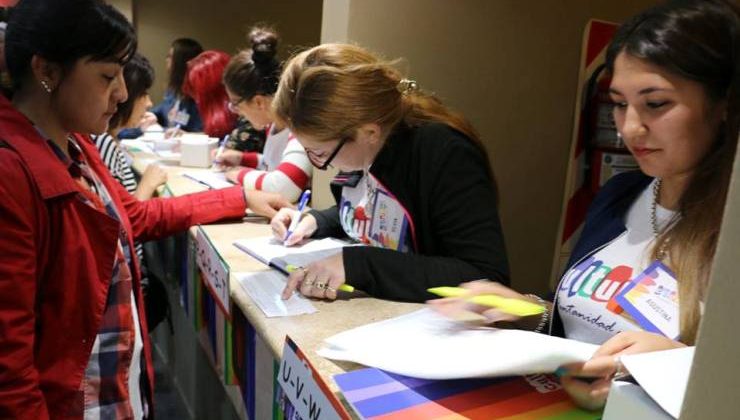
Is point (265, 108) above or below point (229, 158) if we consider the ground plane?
above

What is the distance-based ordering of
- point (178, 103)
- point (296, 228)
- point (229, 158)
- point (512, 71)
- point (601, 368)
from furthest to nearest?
point (178, 103) < point (229, 158) < point (512, 71) < point (296, 228) < point (601, 368)

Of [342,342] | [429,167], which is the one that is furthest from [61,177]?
[429,167]

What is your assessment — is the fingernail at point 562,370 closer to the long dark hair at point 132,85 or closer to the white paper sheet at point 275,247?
the white paper sheet at point 275,247

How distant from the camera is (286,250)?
1.36m

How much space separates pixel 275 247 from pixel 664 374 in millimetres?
1040

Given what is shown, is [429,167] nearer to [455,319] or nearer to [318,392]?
[455,319]

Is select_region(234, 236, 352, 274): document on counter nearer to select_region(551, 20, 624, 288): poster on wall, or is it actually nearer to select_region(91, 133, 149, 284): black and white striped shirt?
select_region(91, 133, 149, 284): black and white striped shirt

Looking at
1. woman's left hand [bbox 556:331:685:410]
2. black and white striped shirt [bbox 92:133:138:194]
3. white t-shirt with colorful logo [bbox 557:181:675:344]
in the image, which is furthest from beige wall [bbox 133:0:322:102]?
woman's left hand [bbox 556:331:685:410]

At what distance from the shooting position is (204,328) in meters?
1.60

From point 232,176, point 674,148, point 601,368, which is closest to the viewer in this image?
point 601,368

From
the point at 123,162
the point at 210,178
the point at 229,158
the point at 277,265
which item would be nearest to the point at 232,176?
the point at 210,178

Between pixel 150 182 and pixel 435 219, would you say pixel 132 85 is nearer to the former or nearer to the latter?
pixel 150 182

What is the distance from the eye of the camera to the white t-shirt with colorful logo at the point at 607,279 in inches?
34.0

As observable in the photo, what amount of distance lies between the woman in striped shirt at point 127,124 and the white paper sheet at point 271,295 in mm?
960
